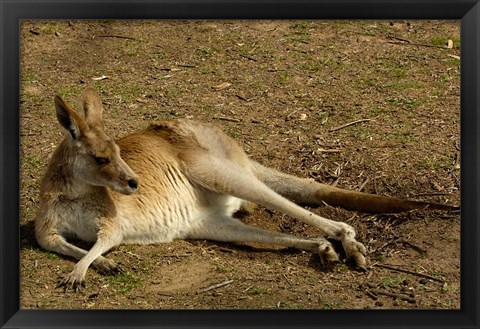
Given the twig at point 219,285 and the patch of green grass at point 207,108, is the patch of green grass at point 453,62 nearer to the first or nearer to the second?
the patch of green grass at point 207,108

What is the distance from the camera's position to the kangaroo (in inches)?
244

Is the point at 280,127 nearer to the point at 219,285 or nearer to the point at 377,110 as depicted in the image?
the point at 377,110

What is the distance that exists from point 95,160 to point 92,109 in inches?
18.3

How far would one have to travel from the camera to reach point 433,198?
718cm

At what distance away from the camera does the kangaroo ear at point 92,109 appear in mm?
6372

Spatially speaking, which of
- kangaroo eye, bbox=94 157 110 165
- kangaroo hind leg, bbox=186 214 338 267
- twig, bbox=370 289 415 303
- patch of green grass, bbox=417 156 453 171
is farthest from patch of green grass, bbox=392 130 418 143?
kangaroo eye, bbox=94 157 110 165

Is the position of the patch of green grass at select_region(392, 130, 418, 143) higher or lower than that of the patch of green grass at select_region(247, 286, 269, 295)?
higher

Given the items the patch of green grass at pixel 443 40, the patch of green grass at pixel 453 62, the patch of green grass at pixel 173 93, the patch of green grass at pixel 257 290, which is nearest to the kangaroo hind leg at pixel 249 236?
the patch of green grass at pixel 257 290

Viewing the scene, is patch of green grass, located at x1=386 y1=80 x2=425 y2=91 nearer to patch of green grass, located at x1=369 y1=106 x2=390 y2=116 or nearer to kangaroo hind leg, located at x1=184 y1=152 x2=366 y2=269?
patch of green grass, located at x1=369 y1=106 x2=390 y2=116

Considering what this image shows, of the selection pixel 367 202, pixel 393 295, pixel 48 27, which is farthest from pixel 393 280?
pixel 48 27

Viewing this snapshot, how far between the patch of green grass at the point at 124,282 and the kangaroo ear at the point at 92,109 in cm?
116

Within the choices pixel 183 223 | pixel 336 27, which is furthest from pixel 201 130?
pixel 336 27

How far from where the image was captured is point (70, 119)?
6.13m
